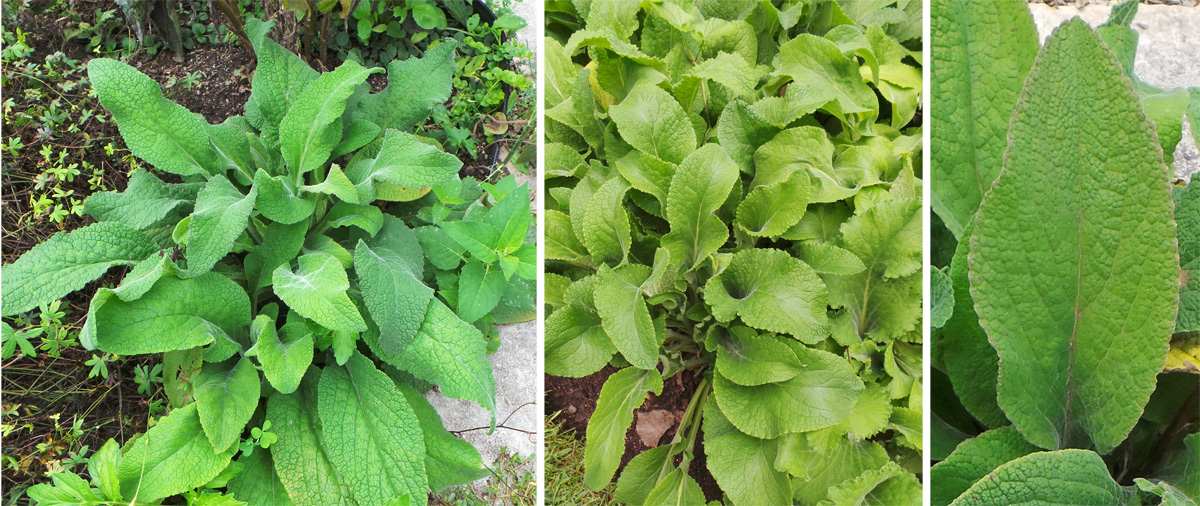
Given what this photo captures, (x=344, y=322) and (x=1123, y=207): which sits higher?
(x=1123, y=207)

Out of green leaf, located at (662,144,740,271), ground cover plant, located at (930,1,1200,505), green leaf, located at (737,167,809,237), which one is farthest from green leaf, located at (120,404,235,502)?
ground cover plant, located at (930,1,1200,505)

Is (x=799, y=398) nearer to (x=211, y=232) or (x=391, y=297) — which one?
(x=391, y=297)

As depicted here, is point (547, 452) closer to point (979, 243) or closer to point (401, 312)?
point (401, 312)

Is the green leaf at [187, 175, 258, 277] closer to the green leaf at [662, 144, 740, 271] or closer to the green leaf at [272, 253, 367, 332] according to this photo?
the green leaf at [272, 253, 367, 332]

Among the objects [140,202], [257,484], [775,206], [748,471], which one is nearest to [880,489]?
[748,471]

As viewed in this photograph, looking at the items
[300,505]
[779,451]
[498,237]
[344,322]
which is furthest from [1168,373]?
[300,505]

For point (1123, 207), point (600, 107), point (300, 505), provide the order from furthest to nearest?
point (600, 107) → point (300, 505) → point (1123, 207)
